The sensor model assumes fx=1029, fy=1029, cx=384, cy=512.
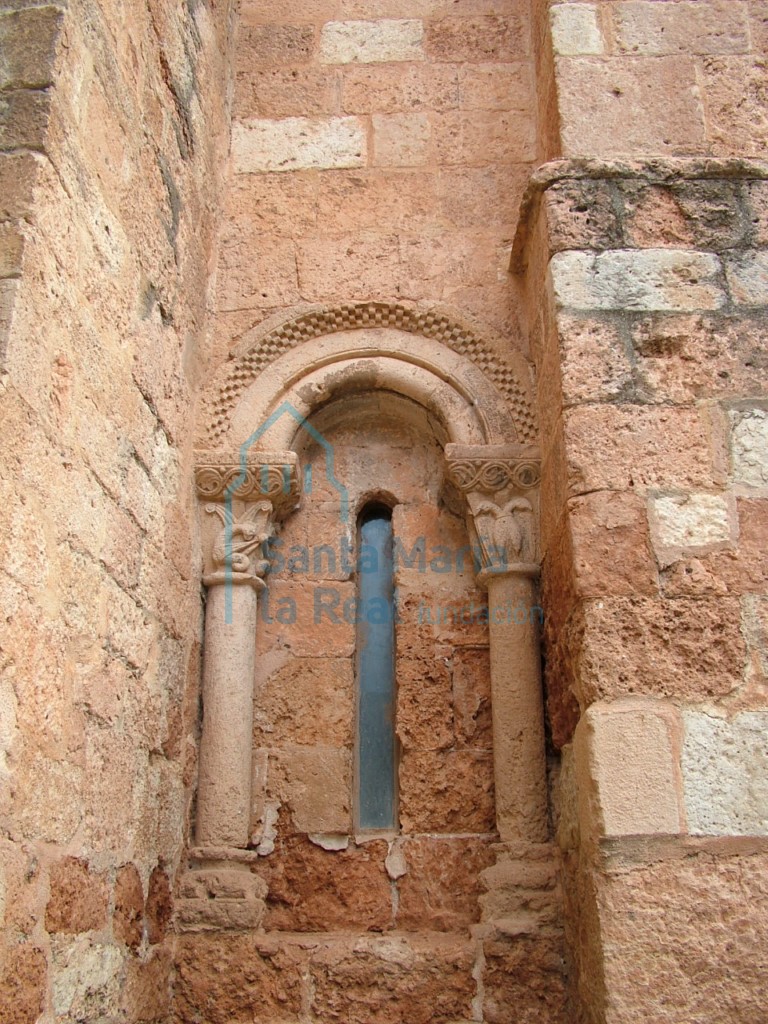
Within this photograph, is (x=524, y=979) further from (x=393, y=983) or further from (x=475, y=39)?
(x=475, y=39)

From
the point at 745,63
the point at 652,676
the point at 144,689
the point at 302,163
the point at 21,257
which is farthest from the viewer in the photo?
the point at 302,163

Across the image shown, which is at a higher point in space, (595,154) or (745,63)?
(745,63)

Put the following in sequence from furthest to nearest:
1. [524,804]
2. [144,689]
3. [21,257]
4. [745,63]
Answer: [745,63] < [524,804] < [144,689] < [21,257]

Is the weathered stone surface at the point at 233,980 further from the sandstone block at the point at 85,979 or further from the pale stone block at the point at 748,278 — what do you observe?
the pale stone block at the point at 748,278

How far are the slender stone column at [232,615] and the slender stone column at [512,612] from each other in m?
0.73

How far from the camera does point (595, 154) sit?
11.7 feet

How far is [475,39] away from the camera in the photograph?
4613 millimetres

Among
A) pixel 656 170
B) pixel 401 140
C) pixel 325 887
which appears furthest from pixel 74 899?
pixel 401 140

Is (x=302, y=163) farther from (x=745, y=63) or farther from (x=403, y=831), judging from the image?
(x=403, y=831)

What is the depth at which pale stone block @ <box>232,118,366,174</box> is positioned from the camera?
14.5 feet

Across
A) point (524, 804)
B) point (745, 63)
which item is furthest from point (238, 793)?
point (745, 63)

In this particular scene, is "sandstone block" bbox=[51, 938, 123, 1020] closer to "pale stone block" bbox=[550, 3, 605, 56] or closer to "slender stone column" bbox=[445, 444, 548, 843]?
"slender stone column" bbox=[445, 444, 548, 843]

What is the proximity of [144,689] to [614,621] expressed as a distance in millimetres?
1439

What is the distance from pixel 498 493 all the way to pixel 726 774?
4.70ft
